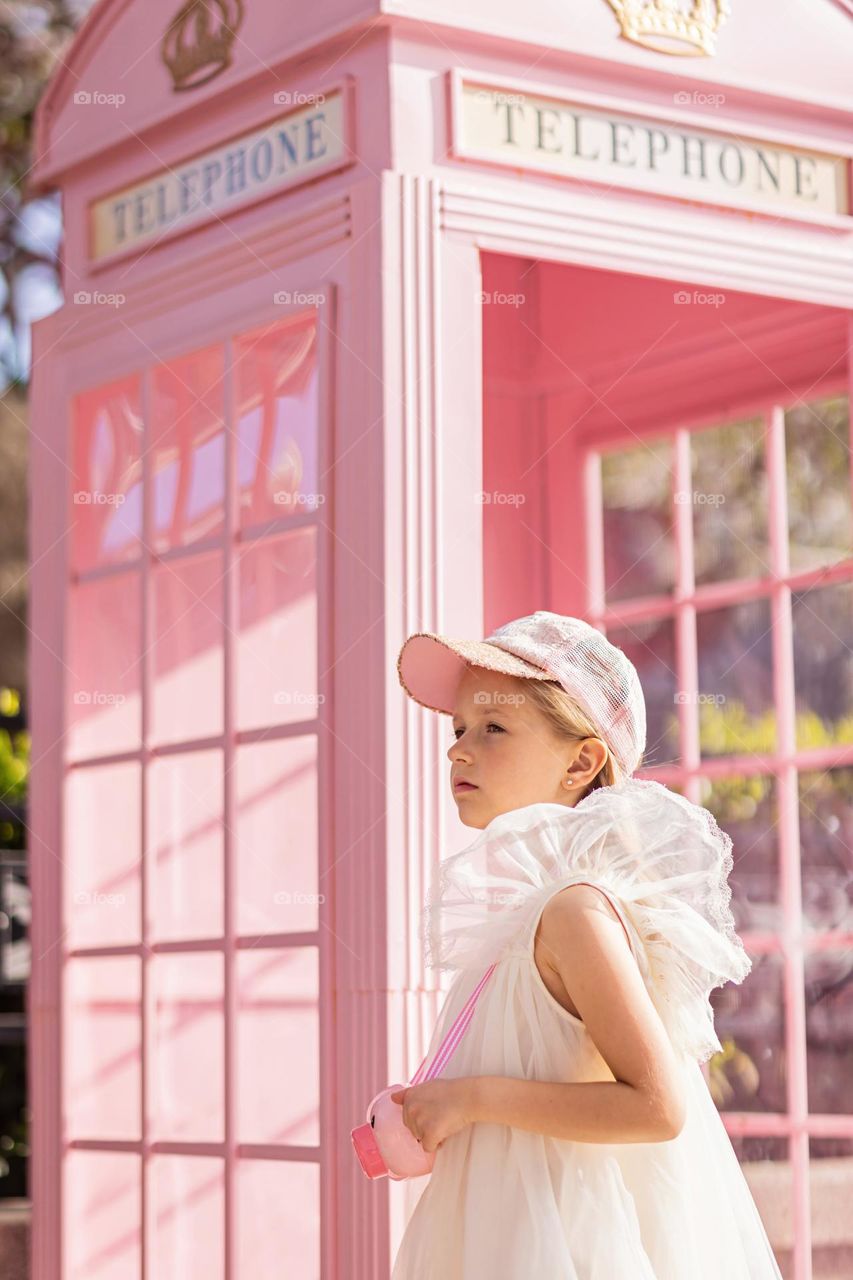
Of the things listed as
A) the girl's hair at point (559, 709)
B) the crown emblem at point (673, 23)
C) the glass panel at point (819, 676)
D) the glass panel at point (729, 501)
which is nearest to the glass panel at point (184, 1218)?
the girl's hair at point (559, 709)

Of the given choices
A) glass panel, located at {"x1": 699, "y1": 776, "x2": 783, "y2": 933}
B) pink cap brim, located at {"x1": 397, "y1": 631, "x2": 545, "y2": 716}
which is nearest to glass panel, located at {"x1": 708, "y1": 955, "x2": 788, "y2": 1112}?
glass panel, located at {"x1": 699, "y1": 776, "x2": 783, "y2": 933}

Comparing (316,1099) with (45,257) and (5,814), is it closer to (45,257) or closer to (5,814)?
(5,814)

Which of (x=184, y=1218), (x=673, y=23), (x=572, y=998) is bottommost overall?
(x=184, y=1218)

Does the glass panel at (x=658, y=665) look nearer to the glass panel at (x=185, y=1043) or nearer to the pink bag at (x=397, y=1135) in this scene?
the glass panel at (x=185, y=1043)

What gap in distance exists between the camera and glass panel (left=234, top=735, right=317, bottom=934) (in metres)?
3.80

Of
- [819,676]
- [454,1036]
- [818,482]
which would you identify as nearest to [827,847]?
[819,676]

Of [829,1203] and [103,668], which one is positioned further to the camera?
[829,1203]

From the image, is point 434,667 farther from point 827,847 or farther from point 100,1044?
point 827,847

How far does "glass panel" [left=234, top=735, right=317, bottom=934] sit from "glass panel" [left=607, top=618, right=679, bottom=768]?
1.37m

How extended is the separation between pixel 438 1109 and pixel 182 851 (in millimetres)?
1899

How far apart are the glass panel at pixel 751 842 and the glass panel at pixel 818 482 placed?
0.60 meters

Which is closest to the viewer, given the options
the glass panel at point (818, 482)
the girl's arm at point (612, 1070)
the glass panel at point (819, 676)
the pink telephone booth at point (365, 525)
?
the girl's arm at point (612, 1070)

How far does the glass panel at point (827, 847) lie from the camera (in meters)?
4.71

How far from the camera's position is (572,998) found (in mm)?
2283
